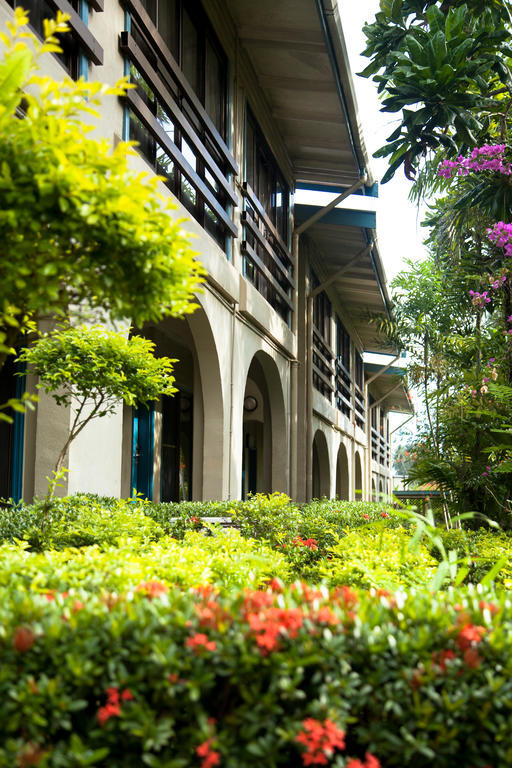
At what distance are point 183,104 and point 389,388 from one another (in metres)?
27.7

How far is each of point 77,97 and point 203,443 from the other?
761 cm

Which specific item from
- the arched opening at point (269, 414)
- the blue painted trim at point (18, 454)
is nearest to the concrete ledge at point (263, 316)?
the arched opening at point (269, 414)

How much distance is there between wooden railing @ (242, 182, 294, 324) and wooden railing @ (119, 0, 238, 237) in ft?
3.33

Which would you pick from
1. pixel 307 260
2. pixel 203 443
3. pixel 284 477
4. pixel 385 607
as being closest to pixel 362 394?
pixel 307 260

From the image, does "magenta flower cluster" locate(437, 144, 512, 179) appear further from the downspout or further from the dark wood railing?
the dark wood railing

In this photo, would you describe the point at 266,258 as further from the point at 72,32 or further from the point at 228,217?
the point at 72,32

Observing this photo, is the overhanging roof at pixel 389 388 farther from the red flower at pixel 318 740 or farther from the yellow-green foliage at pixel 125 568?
the red flower at pixel 318 740

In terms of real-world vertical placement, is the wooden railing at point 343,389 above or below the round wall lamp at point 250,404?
above

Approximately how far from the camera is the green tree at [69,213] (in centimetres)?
215

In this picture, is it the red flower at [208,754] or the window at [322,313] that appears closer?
the red flower at [208,754]

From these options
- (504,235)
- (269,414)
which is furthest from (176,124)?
(269,414)

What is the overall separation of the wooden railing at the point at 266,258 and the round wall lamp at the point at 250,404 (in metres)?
1.95

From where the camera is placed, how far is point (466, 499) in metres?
8.14

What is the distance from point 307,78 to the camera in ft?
36.5
